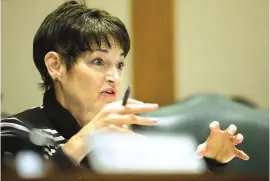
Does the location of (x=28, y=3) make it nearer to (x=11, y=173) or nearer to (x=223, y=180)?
(x=11, y=173)

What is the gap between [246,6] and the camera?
717 millimetres

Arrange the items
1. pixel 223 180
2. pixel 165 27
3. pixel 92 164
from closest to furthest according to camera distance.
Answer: pixel 223 180 → pixel 92 164 → pixel 165 27

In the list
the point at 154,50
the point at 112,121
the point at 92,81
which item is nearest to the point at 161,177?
the point at 112,121

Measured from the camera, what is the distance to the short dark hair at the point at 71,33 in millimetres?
570

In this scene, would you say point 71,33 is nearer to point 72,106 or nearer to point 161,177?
point 72,106

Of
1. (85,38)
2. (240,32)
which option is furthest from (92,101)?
(240,32)

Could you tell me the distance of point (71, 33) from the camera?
0.57 metres

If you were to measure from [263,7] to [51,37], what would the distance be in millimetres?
358

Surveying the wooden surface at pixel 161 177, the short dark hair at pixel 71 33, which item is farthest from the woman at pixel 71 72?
the wooden surface at pixel 161 177

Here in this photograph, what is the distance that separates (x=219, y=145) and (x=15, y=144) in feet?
0.92

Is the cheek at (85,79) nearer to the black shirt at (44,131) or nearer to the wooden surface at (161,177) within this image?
the black shirt at (44,131)

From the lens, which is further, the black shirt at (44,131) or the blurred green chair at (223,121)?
the blurred green chair at (223,121)

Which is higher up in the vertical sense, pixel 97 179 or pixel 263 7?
pixel 263 7

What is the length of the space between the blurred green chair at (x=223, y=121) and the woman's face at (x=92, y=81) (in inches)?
3.5
